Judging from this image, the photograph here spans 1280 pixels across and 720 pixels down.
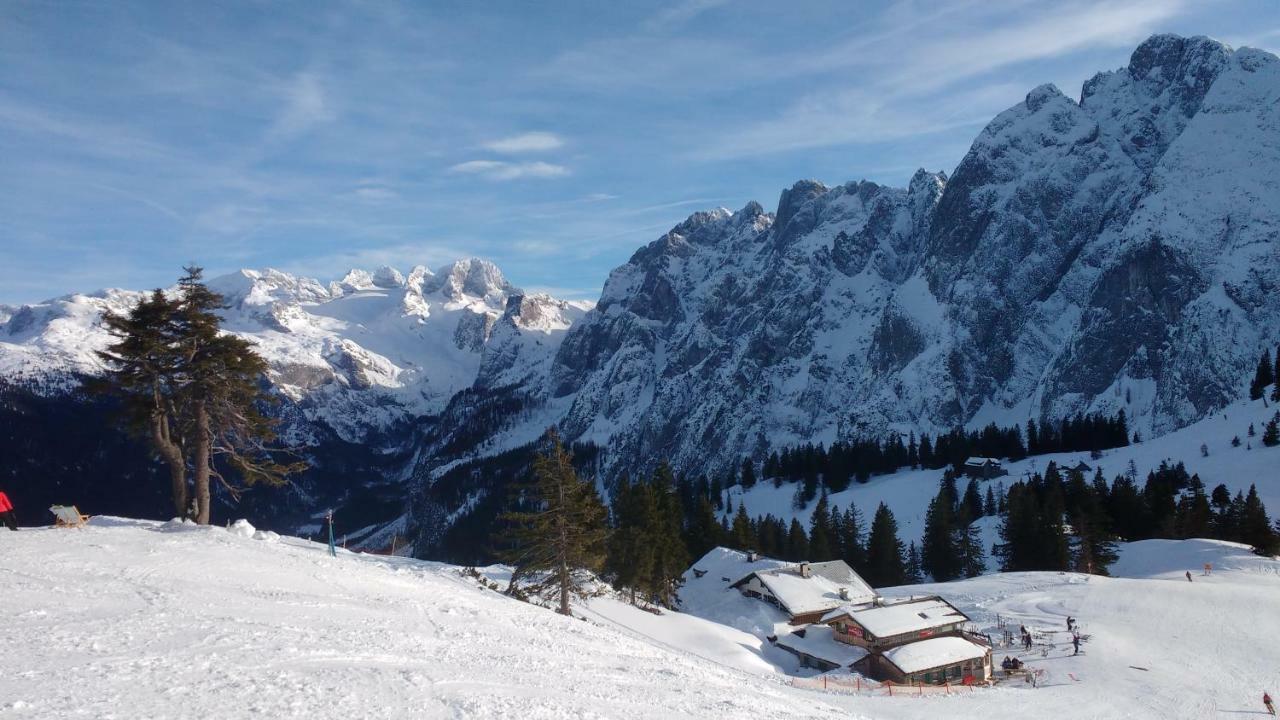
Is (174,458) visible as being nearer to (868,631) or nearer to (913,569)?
(868,631)

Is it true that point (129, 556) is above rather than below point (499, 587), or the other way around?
above

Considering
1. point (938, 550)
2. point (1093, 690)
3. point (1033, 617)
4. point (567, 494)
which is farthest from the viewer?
point (938, 550)

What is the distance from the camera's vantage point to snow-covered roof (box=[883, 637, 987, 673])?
43.3m

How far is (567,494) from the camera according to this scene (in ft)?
133

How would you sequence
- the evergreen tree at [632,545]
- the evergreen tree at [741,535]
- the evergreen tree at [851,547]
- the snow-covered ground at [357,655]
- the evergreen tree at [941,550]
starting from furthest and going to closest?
1. the evergreen tree at [851,547]
2. the evergreen tree at [741,535]
3. the evergreen tree at [941,550]
4. the evergreen tree at [632,545]
5. the snow-covered ground at [357,655]

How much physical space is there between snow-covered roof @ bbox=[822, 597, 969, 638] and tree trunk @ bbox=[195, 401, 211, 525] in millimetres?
35947

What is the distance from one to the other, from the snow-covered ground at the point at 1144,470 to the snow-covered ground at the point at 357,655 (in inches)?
2065

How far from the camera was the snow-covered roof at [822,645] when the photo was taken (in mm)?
47750

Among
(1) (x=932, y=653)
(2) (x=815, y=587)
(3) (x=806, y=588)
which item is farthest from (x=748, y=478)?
(1) (x=932, y=653)

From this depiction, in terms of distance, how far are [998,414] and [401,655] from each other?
673 ft

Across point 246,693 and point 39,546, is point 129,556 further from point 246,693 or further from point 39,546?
point 246,693

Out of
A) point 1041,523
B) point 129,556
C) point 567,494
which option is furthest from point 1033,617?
point 129,556

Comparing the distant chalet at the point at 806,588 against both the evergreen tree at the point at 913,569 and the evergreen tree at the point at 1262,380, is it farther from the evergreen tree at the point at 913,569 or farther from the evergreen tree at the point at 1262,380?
the evergreen tree at the point at 1262,380

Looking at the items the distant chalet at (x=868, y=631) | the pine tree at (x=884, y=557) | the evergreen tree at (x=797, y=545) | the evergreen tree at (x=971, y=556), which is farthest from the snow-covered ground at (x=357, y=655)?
the evergreen tree at (x=797, y=545)
